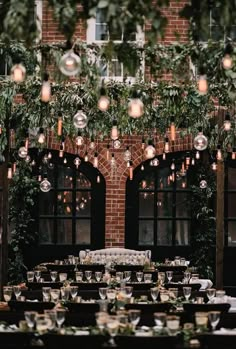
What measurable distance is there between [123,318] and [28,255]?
11.8 m

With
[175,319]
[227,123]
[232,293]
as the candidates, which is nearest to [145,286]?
[227,123]

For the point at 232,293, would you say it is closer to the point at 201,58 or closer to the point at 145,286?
the point at 145,286

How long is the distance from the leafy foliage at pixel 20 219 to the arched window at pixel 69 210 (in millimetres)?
326

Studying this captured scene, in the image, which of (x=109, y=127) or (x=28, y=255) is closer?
(x=109, y=127)

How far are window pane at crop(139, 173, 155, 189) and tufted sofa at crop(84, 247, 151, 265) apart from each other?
4.64 feet

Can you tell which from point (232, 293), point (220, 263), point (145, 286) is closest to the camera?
point (145, 286)

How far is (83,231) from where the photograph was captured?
1905 cm

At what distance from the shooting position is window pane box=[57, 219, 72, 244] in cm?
1903

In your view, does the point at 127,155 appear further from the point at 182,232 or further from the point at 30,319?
the point at 30,319

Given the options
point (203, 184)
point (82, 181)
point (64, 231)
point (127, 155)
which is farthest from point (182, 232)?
point (127, 155)

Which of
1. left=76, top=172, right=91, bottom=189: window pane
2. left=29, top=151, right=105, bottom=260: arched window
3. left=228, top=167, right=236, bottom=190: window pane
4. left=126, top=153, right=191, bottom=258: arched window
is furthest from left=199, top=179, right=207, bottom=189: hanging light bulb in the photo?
left=76, top=172, right=91, bottom=189: window pane

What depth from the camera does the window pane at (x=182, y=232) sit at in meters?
19.1

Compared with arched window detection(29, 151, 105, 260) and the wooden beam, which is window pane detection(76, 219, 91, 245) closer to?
arched window detection(29, 151, 105, 260)

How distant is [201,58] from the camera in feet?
30.3
